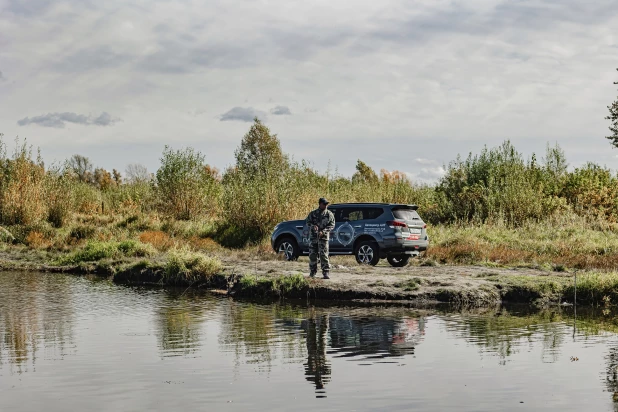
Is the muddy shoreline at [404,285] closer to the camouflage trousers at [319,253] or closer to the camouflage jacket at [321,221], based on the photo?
the camouflage trousers at [319,253]

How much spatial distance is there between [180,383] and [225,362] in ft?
4.48

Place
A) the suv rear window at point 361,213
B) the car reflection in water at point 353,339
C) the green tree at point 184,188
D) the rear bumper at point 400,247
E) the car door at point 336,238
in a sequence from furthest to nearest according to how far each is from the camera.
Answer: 1. the green tree at point 184,188
2. the car door at point 336,238
3. the suv rear window at point 361,213
4. the rear bumper at point 400,247
5. the car reflection in water at point 353,339

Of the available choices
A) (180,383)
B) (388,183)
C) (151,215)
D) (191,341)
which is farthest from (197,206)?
(180,383)

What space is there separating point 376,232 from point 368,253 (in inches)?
28.6

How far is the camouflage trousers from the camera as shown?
1889 cm

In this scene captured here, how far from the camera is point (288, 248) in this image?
24.5 m

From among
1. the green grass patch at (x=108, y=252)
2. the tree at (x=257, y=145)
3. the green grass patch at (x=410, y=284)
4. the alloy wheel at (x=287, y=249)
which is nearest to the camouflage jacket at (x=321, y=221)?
the green grass patch at (x=410, y=284)

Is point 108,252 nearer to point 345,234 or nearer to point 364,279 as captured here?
point 345,234

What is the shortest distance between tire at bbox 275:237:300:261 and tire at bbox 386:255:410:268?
2826mm

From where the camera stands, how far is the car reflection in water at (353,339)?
10734mm

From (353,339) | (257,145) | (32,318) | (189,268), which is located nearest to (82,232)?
(189,268)

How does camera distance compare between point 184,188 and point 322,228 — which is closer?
point 322,228

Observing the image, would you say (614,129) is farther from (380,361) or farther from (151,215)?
(380,361)

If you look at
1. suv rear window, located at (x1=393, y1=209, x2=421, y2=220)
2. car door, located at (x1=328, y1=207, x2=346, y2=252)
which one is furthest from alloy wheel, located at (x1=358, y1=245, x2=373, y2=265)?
suv rear window, located at (x1=393, y1=209, x2=421, y2=220)
